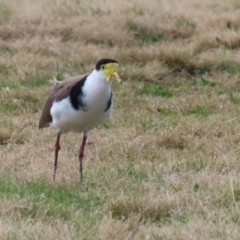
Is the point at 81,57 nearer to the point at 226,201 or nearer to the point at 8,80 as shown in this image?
the point at 8,80

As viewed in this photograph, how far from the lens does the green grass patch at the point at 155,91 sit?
9.20m

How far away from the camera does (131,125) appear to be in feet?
25.5

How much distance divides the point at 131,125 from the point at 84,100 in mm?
2394

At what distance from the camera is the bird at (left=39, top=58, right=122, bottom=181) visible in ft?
17.4

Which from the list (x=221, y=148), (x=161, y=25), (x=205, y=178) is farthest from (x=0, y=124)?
(x=161, y=25)

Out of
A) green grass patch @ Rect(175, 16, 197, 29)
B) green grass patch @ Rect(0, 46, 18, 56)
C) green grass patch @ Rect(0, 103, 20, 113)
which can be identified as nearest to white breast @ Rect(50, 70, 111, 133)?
green grass patch @ Rect(0, 103, 20, 113)

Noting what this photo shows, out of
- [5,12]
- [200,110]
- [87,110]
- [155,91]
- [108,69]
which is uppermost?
[5,12]

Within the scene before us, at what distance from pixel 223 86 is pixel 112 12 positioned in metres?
4.08

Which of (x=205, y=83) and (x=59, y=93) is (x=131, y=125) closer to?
(x=59, y=93)

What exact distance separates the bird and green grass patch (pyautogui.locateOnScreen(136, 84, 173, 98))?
331cm

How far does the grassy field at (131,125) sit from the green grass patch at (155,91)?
0.05 feet

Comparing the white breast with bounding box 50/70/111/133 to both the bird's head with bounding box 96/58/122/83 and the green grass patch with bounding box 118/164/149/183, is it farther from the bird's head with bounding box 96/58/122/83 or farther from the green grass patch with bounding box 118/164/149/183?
the green grass patch with bounding box 118/164/149/183

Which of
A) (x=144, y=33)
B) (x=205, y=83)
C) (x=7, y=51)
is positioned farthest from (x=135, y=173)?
(x=144, y=33)

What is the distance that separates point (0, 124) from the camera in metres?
7.66
